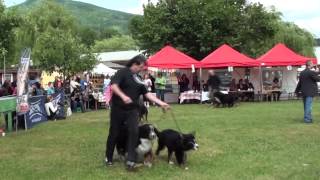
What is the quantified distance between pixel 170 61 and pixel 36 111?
41.3 ft

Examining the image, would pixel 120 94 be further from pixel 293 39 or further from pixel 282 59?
pixel 293 39

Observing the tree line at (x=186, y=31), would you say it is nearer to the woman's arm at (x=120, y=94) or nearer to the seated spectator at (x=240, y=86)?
the seated spectator at (x=240, y=86)

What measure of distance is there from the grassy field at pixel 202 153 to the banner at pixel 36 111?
435 mm

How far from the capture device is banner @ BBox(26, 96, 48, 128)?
17.4 m

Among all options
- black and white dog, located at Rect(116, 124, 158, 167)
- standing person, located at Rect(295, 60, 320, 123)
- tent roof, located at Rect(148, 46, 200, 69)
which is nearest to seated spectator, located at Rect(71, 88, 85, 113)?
tent roof, located at Rect(148, 46, 200, 69)

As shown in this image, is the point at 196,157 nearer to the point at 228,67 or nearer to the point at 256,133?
the point at 256,133

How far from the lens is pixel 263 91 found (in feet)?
103

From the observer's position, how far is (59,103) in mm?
21266

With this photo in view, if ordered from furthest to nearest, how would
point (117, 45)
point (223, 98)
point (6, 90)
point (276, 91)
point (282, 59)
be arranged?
point (117, 45) < point (276, 91) < point (282, 59) < point (223, 98) < point (6, 90)

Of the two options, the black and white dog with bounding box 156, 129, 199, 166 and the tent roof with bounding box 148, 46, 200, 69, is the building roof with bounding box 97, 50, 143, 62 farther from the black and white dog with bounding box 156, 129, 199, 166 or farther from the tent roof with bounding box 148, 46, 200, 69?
the black and white dog with bounding box 156, 129, 199, 166

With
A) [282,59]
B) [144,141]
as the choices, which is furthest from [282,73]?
[144,141]

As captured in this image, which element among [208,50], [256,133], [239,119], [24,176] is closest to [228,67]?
[208,50]

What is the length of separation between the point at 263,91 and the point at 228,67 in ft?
10.0

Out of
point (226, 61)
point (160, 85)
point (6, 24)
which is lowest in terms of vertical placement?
point (160, 85)
